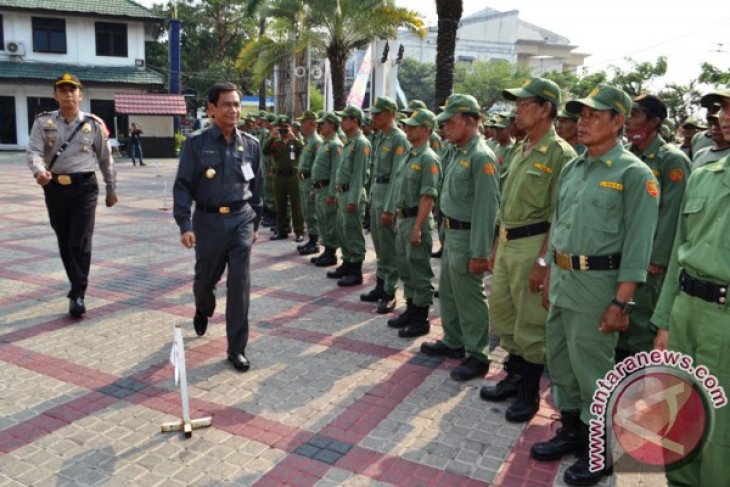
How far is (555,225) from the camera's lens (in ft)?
11.6

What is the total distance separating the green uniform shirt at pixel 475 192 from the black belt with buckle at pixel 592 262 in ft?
3.83

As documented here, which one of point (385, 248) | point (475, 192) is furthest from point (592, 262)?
point (385, 248)

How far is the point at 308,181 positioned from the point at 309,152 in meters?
0.46

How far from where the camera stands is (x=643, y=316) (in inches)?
179

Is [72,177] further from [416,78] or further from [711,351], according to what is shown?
[416,78]

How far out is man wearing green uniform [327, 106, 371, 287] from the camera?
24.5 ft

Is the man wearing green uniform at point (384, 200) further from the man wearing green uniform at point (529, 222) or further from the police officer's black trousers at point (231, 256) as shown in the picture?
the man wearing green uniform at point (529, 222)

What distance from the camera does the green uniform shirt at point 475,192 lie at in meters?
4.52

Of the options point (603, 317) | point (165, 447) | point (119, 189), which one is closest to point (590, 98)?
point (603, 317)

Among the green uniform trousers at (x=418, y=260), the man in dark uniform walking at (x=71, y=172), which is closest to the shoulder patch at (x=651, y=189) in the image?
the green uniform trousers at (x=418, y=260)

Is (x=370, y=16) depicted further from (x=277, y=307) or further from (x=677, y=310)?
(x=677, y=310)

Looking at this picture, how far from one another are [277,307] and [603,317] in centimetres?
404

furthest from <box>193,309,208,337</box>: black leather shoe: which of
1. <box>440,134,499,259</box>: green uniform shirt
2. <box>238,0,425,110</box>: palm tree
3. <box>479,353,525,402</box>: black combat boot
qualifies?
<box>238,0,425,110</box>: palm tree

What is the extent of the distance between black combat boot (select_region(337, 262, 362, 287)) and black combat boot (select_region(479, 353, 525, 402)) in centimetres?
329
